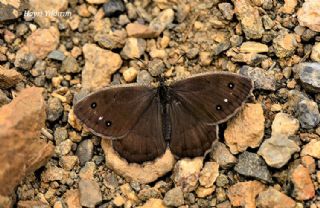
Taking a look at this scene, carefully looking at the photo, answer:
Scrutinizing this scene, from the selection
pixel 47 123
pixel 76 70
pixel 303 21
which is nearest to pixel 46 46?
pixel 76 70

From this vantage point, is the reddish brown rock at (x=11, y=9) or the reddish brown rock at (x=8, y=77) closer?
the reddish brown rock at (x=8, y=77)

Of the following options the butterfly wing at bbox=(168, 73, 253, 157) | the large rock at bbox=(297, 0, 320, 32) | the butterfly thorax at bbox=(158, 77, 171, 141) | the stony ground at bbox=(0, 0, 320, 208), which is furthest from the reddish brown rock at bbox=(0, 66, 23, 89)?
the large rock at bbox=(297, 0, 320, 32)

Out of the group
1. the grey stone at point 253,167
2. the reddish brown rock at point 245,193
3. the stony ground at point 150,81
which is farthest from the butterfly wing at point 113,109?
the reddish brown rock at point 245,193

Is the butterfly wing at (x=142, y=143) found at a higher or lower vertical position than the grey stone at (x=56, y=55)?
lower

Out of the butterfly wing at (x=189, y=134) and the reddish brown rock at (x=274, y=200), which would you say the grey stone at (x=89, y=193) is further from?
the reddish brown rock at (x=274, y=200)

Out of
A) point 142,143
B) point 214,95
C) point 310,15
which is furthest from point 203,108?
point 310,15

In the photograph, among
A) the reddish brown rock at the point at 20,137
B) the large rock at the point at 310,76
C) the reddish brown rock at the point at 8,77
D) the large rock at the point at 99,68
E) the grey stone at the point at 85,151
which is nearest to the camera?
the reddish brown rock at the point at 20,137
